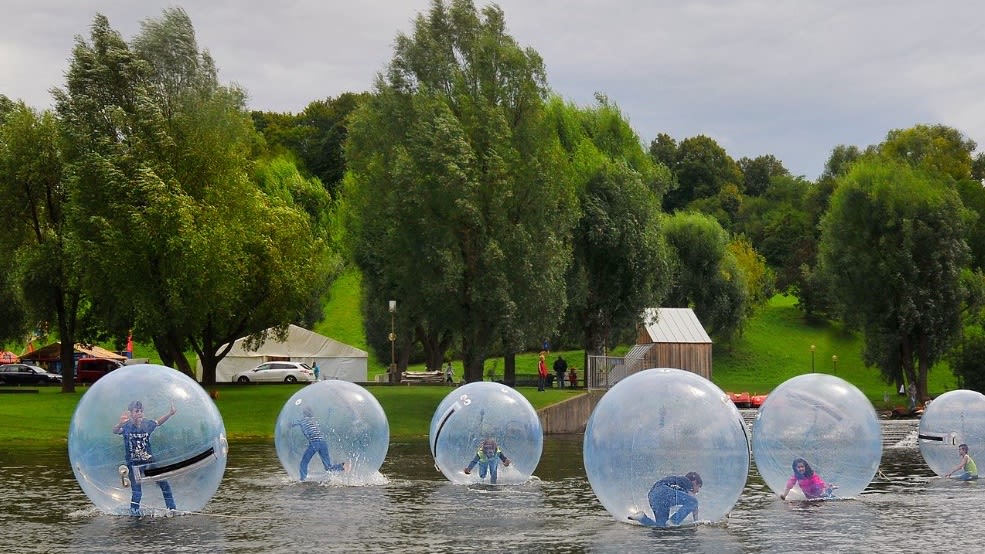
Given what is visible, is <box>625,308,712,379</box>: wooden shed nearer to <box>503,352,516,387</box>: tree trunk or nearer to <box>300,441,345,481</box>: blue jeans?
<box>503,352,516,387</box>: tree trunk

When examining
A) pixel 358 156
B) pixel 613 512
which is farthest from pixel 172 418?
pixel 358 156

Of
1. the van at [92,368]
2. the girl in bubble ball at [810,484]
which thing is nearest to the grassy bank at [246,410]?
the van at [92,368]

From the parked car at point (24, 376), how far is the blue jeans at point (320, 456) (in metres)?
60.4

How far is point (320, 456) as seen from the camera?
27.0 metres

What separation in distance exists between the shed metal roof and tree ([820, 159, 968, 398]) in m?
9.42

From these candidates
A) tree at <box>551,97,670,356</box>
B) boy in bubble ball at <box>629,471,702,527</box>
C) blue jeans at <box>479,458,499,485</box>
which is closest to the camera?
boy in bubble ball at <box>629,471,702,527</box>

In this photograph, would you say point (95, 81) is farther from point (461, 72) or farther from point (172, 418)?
point (172, 418)

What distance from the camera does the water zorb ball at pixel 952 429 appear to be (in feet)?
96.0

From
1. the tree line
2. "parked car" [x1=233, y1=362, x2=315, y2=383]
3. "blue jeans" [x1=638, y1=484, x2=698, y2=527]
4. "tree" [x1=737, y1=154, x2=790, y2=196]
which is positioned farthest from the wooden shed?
"tree" [x1=737, y1=154, x2=790, y2=196]

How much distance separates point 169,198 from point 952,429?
35.6m

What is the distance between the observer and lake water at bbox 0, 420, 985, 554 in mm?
18422

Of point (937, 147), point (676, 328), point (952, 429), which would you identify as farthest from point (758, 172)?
point (952, 429)

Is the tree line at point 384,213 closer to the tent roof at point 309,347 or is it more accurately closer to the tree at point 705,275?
the tent roof at point 309,347

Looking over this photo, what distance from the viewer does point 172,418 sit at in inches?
830
